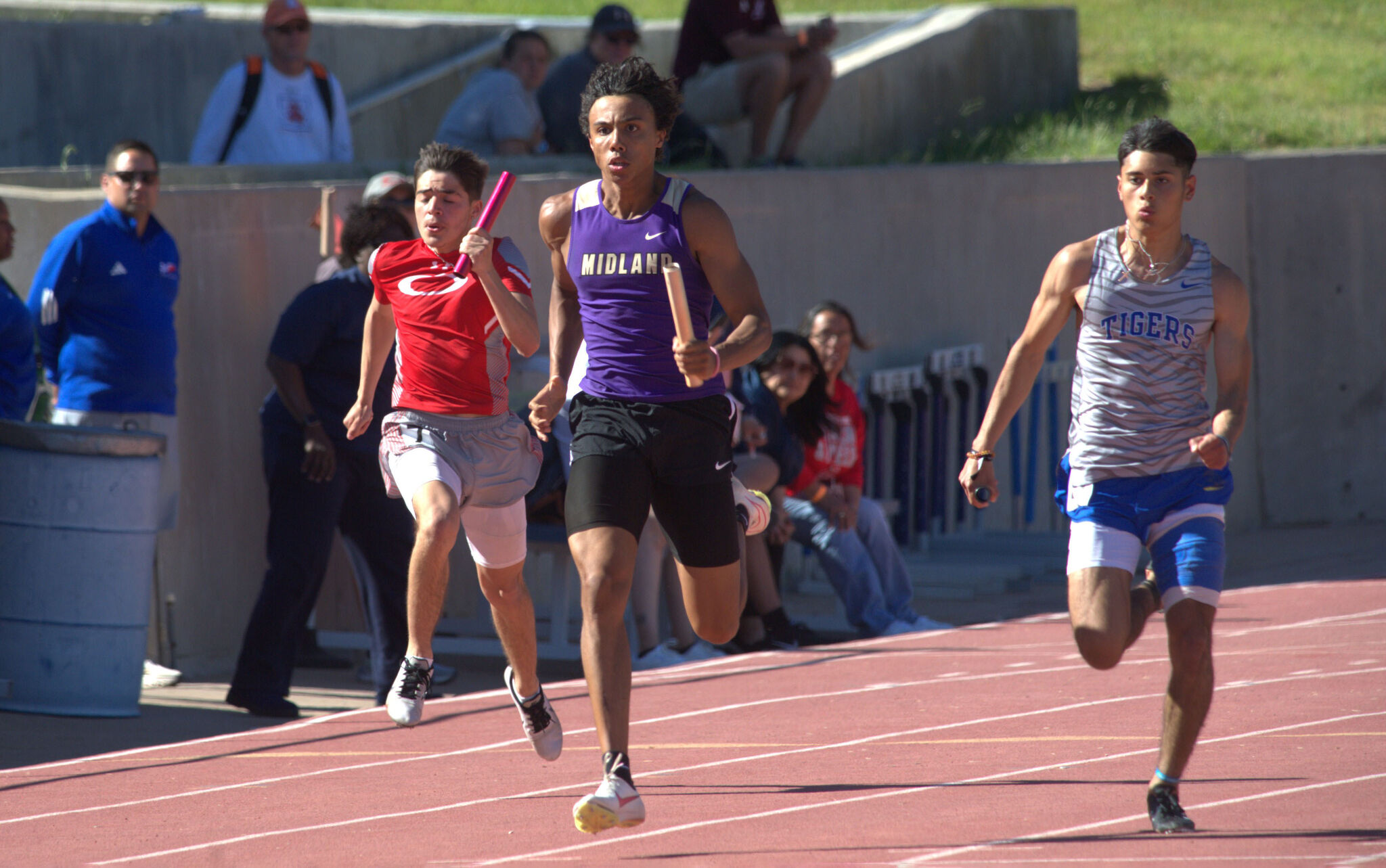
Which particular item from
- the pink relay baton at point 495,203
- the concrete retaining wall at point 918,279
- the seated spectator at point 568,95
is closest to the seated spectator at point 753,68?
the seated spectator at point 568,95

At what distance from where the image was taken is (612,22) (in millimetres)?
12883

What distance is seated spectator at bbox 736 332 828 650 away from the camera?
9.95 metres

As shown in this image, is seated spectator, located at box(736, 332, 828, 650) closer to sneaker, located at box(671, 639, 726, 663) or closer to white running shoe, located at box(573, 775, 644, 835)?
sneaker, located at box(671, 639, 726, 663)

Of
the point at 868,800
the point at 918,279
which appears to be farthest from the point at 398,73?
the point at 868,800

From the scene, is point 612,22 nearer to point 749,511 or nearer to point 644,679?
point 644,679

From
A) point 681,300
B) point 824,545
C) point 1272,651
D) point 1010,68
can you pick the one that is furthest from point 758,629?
point 1010,68

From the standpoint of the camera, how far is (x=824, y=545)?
1044 centimetres

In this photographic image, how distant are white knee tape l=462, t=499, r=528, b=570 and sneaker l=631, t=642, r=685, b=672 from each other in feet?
10.2

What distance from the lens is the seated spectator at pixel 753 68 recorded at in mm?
13672

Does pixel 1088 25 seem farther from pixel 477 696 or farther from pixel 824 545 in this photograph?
pixel 477 696

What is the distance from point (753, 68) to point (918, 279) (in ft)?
6.80

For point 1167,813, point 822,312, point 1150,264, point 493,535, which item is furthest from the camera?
point 822,312

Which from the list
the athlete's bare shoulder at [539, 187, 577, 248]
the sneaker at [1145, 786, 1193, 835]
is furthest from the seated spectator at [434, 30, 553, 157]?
the sneaker at [1145, 786, 1193, 835]

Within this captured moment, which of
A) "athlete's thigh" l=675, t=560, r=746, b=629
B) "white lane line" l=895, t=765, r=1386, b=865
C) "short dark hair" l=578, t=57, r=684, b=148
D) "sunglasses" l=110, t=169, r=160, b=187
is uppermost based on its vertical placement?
"sunglasses" l=110, t=169, r=160, b=187
